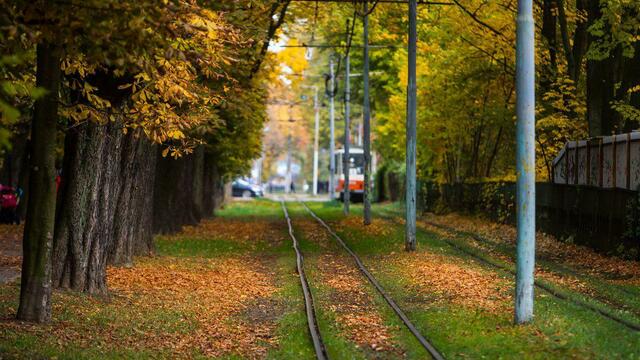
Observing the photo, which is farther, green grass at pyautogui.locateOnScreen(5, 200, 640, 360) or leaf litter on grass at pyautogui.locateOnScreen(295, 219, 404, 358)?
leaf litter on grass at pyautogui.locateOnScreen(295, 219, 404, 358)

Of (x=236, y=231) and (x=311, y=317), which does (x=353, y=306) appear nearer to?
(x=311, y=317)

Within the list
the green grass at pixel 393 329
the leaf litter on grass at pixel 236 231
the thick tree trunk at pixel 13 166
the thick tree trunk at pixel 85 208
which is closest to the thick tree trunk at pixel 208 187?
the leaf litter on grass at pixel 236 231

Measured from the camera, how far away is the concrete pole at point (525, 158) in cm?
1174

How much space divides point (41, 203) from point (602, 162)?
1475 cm

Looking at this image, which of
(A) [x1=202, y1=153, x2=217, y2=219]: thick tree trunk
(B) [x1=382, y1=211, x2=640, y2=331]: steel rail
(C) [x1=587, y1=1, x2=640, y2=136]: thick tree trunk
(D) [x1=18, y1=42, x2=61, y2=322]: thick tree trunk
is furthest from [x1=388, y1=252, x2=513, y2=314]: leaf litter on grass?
(A) [x1=202, y1=153, x2=217, y2=219]: thick tree trunk

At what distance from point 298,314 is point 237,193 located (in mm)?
74080

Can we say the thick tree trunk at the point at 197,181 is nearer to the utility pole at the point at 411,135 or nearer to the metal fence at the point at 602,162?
the utility pole at the point at 411,135

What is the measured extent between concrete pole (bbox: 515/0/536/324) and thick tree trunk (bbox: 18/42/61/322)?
5705 millimetres

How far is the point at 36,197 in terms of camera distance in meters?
11.4

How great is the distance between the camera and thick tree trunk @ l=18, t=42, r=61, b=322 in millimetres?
11211

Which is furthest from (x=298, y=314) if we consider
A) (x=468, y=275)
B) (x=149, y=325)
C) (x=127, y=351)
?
(x=468, y=275)

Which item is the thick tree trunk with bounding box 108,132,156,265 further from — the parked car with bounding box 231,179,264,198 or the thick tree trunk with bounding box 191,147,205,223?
the parked car with bounding box 231,179,264,198

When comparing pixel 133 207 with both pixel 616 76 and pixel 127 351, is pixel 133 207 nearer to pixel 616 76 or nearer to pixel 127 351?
pixel 127 351

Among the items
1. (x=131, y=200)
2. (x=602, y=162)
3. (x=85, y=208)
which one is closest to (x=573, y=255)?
(x=602, y=162)
